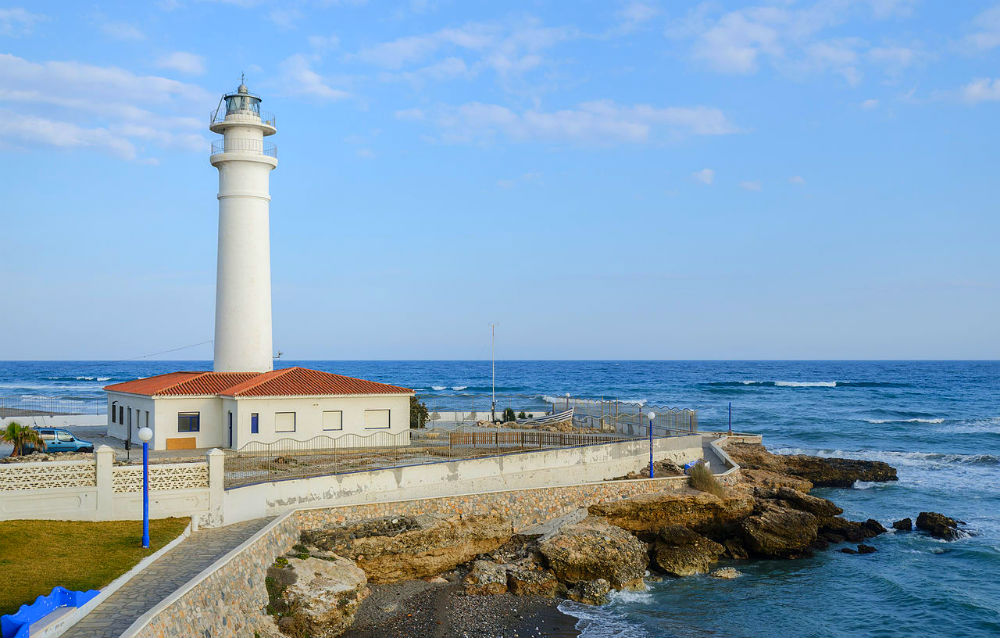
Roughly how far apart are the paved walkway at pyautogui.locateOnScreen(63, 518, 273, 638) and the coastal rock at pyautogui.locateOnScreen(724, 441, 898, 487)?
2474cm

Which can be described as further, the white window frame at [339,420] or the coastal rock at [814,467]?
the coastal rock at [814,467]

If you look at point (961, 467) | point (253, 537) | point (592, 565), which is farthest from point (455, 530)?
point (961, 467)

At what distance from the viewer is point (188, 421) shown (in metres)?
28.1

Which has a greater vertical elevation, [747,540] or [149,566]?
[149,566]

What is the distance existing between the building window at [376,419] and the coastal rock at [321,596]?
10703mm

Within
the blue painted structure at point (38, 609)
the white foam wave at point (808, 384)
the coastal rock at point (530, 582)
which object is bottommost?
the coastal rock at point (530, 582)

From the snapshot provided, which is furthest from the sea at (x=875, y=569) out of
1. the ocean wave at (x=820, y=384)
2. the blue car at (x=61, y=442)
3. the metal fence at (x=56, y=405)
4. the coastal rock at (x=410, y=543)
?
the ocean wave at (x=820, y=384)

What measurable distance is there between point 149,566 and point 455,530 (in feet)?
29.6

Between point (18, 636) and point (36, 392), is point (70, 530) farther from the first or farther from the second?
point (36, 392)

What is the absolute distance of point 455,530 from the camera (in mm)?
22344

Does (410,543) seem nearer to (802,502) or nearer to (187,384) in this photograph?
(187,384)

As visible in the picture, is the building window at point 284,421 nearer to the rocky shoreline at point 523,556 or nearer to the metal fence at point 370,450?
the metal fence at point 370,450

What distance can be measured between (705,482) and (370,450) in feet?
38.8

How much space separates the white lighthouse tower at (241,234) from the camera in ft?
102
